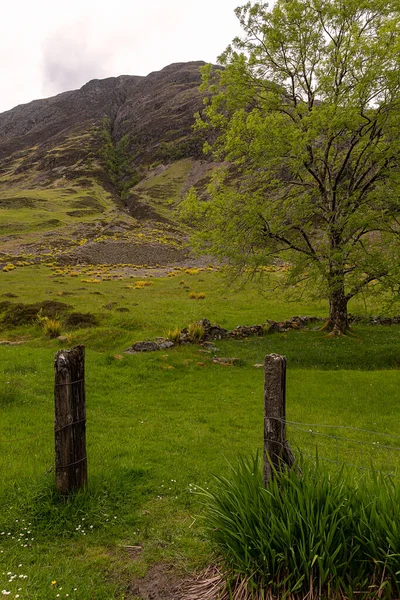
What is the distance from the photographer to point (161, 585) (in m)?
4.76

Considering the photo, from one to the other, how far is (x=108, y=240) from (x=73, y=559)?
82262mm

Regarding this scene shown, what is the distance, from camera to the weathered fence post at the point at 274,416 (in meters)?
5.28

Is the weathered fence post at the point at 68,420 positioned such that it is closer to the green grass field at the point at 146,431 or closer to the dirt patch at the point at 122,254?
the green grass field at the point at 146,431

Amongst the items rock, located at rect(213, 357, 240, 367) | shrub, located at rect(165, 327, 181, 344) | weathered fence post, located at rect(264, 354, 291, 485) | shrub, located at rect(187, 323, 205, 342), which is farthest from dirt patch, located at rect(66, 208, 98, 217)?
weathered fence post, located at rect(264, 354, 291, 485)

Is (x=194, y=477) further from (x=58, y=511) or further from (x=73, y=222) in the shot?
(x=73, y=222)

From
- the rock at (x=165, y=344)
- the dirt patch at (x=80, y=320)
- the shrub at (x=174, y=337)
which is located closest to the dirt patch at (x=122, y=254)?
the dirt patch at (x=80, y=320)

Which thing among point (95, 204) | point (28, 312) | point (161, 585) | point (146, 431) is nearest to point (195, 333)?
point (146, 431)

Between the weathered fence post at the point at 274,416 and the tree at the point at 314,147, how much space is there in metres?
13.4

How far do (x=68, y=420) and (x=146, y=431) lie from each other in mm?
4538

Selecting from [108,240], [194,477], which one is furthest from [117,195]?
[194,477]

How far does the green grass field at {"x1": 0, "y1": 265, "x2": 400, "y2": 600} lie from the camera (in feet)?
17.3

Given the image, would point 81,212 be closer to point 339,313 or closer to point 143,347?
point 143,347

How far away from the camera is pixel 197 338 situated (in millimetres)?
21203

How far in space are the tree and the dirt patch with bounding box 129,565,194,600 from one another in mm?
15245
